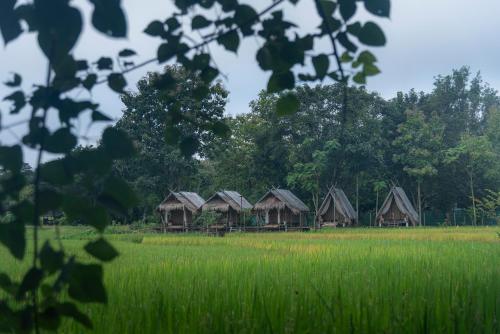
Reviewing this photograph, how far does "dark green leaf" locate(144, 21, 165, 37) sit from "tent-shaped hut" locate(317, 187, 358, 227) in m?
31.7

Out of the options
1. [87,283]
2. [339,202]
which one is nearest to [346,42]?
[87,283]

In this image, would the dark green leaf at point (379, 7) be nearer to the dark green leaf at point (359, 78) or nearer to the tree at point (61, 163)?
the tree at point (61, 163)

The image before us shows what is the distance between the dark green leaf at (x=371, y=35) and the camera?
53.6 inches

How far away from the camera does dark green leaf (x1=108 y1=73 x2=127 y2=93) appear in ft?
4.99

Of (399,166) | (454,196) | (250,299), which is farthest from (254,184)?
(250,299)

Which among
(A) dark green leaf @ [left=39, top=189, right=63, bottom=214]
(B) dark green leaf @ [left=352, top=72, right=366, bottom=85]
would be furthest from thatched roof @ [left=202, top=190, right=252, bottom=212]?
(A) dark green leaf @ [left=39, top=189, right=63, bottom=214]

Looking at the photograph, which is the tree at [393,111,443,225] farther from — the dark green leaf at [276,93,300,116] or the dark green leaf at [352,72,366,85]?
the dark green leaf at [276,93,300,116]

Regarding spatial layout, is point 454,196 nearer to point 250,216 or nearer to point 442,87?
point 442,87

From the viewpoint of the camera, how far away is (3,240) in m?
1.11

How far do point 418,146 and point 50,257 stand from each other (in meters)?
36.6

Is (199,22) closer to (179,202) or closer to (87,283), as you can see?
(87,283)

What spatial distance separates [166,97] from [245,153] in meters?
33.9

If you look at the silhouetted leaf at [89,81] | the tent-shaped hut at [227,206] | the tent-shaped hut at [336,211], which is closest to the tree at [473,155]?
the tent-shaped hut at [336,211]

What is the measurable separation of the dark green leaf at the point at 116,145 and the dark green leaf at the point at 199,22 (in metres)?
0.63
